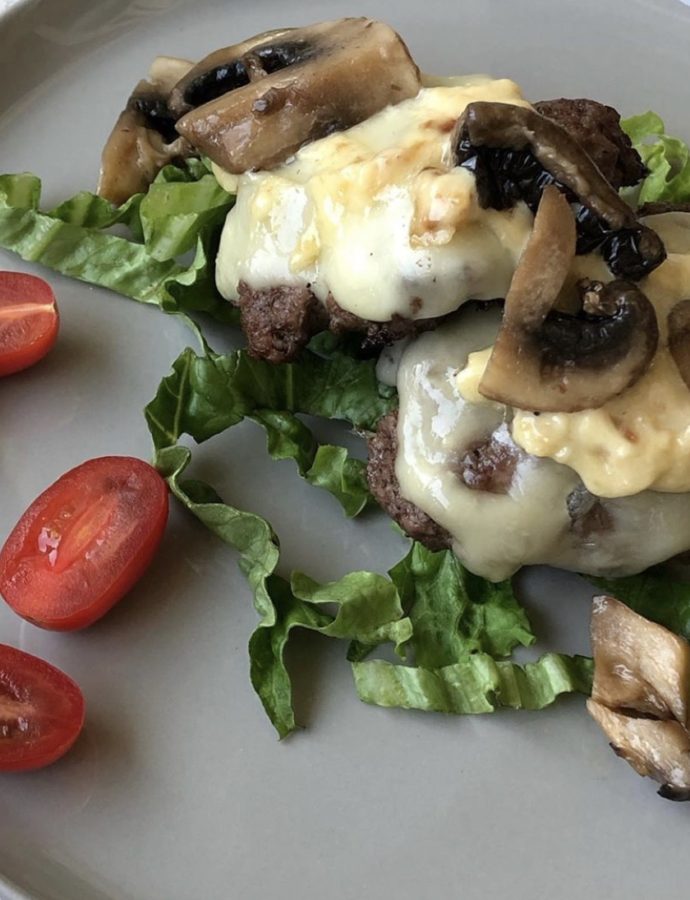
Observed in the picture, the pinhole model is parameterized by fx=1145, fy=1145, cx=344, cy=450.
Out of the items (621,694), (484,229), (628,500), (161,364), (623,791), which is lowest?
(623,791)

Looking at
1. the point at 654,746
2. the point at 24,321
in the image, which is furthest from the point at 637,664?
the point at 24,321

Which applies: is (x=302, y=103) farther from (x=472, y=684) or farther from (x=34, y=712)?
(x=34, y=712)

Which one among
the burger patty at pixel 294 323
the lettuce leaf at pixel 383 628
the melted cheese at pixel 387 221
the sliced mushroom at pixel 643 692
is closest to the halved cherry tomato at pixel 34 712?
the lettuce leaf at pixel 383 628

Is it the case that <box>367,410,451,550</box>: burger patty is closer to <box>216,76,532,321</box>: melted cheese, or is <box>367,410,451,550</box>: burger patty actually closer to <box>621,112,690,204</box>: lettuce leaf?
<box>216,76,532,321</box>: melted cheese

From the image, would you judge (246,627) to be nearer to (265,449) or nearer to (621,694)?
(265,449)

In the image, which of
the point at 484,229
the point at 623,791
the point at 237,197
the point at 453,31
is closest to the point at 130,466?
the point at 237,197

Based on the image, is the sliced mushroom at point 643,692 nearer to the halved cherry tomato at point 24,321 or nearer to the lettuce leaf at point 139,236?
the lettuce leaf at point 139,236

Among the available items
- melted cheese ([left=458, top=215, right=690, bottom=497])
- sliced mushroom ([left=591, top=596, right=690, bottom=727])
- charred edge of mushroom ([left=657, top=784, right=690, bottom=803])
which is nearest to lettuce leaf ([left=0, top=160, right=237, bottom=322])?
melted cheese ([left=458, top=215, right=690, bottom=497])
